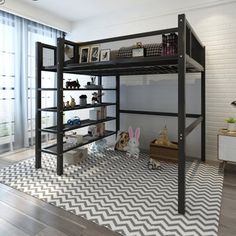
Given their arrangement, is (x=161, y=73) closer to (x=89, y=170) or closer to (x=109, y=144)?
(x=109, y=144)

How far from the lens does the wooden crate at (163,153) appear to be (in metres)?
3.07

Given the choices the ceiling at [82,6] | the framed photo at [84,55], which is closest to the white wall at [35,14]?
the ceiling at [82,6]

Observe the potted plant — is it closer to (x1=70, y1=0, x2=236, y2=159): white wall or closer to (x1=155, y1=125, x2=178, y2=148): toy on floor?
(x1=70, y1=0, x2=236, y2=159): white wall

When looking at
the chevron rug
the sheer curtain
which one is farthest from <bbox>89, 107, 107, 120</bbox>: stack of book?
the sheer curtain

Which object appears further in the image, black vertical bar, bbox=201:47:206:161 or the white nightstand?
black vertical bar, bbox=201:47:206:161

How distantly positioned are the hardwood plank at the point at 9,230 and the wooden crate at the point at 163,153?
2.11 m

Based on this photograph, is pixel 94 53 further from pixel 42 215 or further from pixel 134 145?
pixel 42 215

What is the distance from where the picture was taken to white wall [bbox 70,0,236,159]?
3029mm

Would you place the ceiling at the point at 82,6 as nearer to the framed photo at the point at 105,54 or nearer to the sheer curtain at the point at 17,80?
the sheer curtain at the point at 17,80

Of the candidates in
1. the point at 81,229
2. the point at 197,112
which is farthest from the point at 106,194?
the point at 197,112

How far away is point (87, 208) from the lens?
186 centimetres

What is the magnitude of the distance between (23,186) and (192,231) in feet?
5.63

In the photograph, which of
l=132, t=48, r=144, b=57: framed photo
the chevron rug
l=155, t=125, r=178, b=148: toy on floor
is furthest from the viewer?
l=155, t=125, r=178, b=148: toy on floor

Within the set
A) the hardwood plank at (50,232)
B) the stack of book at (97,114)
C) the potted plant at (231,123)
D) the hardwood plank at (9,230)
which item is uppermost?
the stack of book at (97,114)
